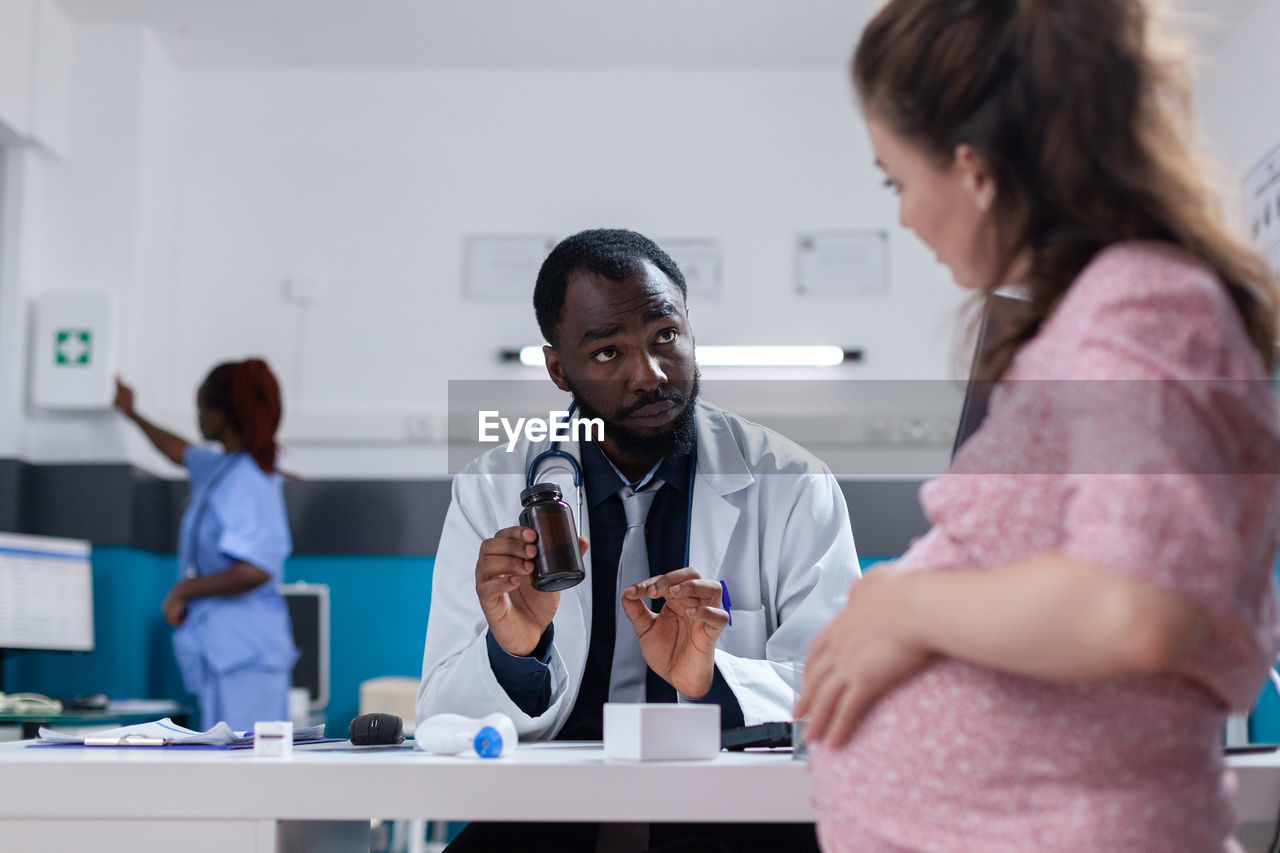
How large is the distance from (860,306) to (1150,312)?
159 inches

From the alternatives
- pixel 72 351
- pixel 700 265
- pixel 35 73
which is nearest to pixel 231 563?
pixel 72 351

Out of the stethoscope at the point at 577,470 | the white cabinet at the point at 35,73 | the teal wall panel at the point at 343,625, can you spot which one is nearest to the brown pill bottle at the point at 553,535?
the stethoscope at the point at 577,470

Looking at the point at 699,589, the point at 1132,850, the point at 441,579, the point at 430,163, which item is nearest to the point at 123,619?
the point at 430,163

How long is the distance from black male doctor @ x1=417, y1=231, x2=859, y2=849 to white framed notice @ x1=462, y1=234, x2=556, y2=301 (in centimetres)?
261

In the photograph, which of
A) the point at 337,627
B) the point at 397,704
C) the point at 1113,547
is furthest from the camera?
the point at 337,627

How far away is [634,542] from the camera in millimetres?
1780

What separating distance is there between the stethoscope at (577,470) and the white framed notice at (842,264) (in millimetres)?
2871

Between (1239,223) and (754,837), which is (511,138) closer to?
(754,837)

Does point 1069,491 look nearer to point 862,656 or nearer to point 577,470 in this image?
point 862,656

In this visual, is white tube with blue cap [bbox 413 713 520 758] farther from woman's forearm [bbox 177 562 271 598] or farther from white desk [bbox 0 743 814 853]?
woman's forearm [bbox 177 562 271 598]

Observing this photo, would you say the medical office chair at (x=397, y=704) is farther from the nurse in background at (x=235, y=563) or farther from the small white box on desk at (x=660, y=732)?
the small white box on desk at (x=660, y=732)

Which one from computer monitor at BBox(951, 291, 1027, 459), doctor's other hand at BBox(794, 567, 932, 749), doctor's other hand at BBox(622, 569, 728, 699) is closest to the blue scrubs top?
doctor's other hand at BBox(622, 569, 728, 699)

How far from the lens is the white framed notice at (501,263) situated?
4625 mm

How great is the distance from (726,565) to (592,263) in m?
0.54
